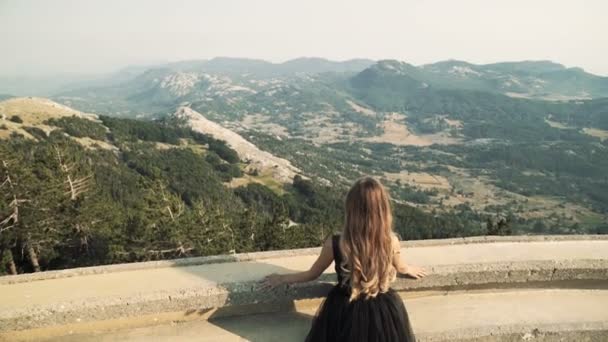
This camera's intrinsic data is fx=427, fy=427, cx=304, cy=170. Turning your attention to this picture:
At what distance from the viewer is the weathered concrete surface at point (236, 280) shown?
649cm

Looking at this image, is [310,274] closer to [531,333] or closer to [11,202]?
[531,333]

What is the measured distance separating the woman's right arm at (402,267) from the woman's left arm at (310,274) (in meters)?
0.87

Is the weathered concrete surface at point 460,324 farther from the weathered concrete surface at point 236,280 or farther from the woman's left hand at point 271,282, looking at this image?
the woman's left hand at point 271,282

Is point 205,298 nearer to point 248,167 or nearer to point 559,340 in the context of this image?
point 559,340

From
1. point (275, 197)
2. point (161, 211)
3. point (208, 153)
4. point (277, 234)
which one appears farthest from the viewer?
point (208, 153)

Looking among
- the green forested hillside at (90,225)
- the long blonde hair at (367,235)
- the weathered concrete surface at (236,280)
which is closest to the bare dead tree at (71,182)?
the green forested hillside at (90,225)

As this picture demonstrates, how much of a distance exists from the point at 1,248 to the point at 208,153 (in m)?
137

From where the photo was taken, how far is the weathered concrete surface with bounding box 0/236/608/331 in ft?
21.3

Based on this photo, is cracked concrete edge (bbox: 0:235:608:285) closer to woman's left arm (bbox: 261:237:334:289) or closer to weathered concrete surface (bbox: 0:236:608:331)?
weathered concrete surface (bbox: 0:236:608:331)

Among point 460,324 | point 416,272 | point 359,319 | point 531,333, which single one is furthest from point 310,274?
point 531,333

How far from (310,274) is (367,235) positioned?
154 cm

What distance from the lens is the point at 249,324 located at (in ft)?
22.5

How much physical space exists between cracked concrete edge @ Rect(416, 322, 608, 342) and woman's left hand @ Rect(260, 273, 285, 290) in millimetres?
2258

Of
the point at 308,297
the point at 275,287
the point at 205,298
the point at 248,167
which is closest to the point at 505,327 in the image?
the point at 308,297
